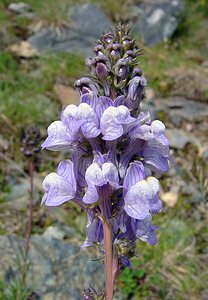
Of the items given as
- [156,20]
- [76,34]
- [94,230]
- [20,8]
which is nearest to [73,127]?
[94,230]

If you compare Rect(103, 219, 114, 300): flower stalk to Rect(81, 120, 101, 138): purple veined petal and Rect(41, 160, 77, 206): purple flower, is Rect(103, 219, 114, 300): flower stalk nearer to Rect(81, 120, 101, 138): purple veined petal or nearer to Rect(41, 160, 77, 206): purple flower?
Rect(41, 160, 77, 206): purple flower

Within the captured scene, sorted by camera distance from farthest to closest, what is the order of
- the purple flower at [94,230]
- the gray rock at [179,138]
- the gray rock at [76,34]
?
the gray rock at [76,34], the gray rock at [179,138], the purple flower at [94,230]

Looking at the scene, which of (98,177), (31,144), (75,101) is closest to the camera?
(98,177)

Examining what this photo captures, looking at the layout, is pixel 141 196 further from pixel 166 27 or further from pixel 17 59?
pixel 166 27

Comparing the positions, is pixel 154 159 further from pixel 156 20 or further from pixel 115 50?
pixel 156 20

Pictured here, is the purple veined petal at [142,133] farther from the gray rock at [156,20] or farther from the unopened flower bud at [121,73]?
the gray rock at [156,20]

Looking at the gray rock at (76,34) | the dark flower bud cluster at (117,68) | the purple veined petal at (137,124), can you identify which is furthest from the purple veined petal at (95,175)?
the gray rock at (76,34)
